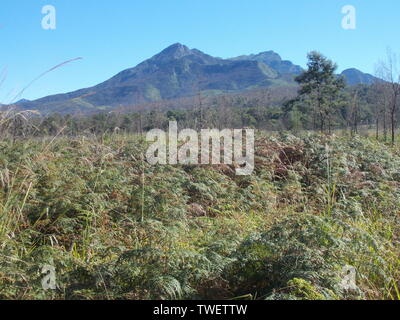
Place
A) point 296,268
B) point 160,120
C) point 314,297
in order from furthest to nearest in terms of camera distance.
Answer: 1. point 160,120
2. point 296,268
3. point 314,297

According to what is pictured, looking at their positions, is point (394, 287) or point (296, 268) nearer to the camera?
point (296, 268)

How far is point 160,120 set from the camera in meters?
36.6

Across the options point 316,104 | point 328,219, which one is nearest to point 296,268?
point 328,219

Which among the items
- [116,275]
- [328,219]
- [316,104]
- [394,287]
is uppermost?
[316,104]

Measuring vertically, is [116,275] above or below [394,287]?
above

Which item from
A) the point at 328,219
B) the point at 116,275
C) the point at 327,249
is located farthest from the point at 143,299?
the point at 328,219

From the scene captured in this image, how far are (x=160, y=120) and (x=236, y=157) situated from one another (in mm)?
29400

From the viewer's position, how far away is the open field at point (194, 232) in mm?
2676

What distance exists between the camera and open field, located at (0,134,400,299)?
268cm

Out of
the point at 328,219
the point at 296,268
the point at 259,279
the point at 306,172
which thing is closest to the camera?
the point at 296,268

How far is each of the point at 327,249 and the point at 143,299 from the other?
132 centimetres

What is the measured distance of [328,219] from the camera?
325 centimetres

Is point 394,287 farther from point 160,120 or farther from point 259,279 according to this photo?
point 160,120

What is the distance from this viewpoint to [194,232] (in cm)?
435
